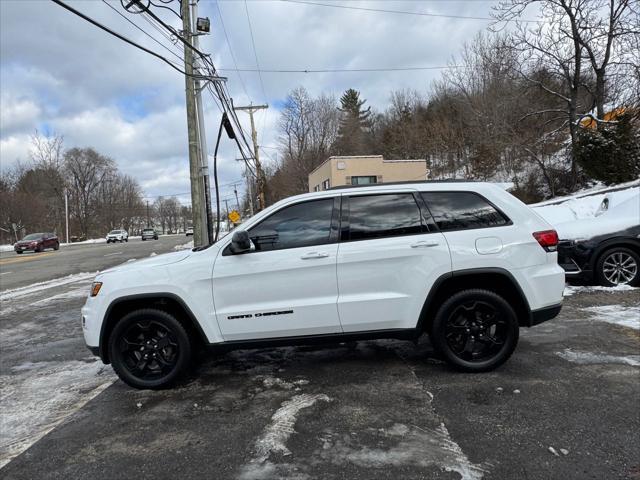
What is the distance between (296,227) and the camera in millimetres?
4082

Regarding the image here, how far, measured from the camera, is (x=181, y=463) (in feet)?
9.41

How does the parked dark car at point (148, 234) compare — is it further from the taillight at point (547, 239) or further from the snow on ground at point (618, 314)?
the taillight at point (547, 239)

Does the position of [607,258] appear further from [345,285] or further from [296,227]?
[296,227]

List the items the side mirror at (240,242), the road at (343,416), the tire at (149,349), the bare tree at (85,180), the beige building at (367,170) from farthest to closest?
the bare tree at (85,180) → the beige building at (367,170) → the tire at (149,349) → the side mirror at (240,242) → the road at (343,416)

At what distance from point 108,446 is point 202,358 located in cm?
174

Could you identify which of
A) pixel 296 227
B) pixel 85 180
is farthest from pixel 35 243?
pixel 85 180

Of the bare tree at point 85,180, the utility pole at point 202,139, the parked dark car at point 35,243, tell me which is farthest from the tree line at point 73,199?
the utility pole at point 202,139

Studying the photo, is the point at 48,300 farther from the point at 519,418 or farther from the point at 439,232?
the point at 519,418

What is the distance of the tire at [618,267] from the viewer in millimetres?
7059

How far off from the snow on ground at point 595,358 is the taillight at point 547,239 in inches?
48.4

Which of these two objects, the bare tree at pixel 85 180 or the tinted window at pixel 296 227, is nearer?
the tinted window at pixel 296 227

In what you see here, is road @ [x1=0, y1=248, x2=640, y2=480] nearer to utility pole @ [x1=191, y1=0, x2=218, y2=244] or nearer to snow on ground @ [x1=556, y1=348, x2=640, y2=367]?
snow on ground @ [x1=556, y1=348, x2=640, y2=367]

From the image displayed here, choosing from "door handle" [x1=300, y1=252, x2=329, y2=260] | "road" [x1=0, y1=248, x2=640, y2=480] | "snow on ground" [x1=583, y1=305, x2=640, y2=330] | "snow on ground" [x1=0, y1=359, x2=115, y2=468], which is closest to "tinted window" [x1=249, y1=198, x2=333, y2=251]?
"door handle" [x1=300, y1=252, x2=329, y2=260]

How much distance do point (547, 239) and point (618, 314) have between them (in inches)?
111
